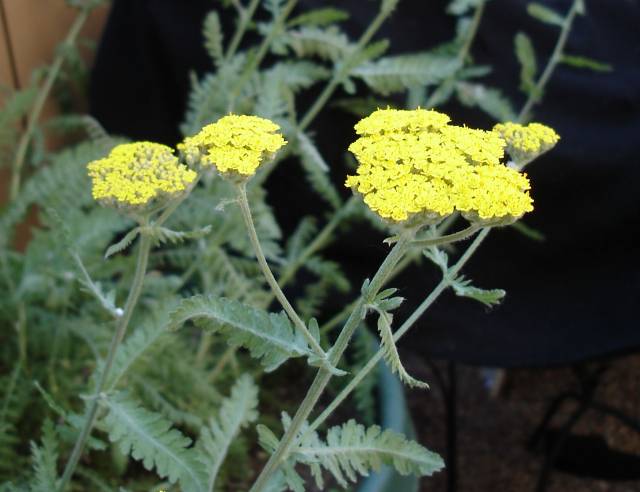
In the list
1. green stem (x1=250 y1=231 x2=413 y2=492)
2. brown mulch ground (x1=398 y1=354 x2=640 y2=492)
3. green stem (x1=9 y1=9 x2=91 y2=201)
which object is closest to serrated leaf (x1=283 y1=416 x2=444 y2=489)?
green stem (x1=250 y1=231 x2=413 y2=492)

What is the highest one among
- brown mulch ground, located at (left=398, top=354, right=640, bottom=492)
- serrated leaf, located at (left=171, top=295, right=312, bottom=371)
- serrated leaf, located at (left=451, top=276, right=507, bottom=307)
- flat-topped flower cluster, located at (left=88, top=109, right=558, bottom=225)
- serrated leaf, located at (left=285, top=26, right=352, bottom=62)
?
flat-topped flower cluster, located at (left=88, top=109, right=558, bottom=225)

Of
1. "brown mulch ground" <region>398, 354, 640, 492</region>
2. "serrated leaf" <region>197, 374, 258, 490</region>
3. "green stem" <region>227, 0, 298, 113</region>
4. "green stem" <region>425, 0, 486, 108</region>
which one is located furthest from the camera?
"brown mulch ground" <region>398, 354, 640, 492</region>

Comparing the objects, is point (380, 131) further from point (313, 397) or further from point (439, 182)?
point (313, 397)

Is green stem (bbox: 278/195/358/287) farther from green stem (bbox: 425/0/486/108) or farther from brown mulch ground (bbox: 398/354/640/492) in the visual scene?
brown mulch ground (bbox: 398/354/640/492)

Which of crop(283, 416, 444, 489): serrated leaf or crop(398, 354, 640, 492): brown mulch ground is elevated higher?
crop(283, 416, 444, 489): serrated leaf

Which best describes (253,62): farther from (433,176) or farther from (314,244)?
(433,176)

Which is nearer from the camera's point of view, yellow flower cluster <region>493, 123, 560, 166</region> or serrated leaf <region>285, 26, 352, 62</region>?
yellow flower cluster <region>493, 123, 560, 166</region>

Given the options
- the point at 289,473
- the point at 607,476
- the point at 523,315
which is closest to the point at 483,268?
the point at 523,315
